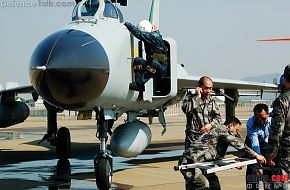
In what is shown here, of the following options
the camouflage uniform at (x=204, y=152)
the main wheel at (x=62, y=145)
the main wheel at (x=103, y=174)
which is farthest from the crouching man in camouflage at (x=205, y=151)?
the main wheel at (x=62, y=145)

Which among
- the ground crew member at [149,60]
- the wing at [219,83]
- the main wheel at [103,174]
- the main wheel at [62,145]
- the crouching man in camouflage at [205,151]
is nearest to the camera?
the crouching man in camouflage at [205,151]

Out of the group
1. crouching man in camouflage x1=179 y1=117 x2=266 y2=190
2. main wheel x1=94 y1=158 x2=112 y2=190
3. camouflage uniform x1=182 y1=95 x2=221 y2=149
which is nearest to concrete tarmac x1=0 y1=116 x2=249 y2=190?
main wheel x1=94 y1=158 x2=112 y2=190

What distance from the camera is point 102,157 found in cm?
842

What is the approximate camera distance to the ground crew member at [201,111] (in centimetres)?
643

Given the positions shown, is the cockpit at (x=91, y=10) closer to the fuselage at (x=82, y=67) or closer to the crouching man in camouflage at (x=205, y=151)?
the fuselage at (x=82, y=67)

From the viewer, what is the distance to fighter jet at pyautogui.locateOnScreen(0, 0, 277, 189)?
754cm

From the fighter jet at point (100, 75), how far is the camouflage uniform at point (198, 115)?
1795 mm

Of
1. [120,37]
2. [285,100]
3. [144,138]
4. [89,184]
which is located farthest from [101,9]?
[285,100]

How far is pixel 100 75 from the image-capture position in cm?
776

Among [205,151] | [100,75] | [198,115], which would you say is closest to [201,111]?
[198,115]

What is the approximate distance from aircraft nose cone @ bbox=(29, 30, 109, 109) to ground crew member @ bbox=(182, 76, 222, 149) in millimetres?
1754

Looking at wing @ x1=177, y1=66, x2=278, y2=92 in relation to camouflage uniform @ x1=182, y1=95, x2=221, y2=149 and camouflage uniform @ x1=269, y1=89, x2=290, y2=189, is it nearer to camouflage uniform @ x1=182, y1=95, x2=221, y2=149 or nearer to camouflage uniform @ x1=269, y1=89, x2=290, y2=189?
camouflage uniform @ x1=182, y1=95, x2=221, y2=149

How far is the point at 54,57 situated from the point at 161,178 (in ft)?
12.0

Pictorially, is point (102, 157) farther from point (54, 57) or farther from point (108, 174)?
point (54, 57)
